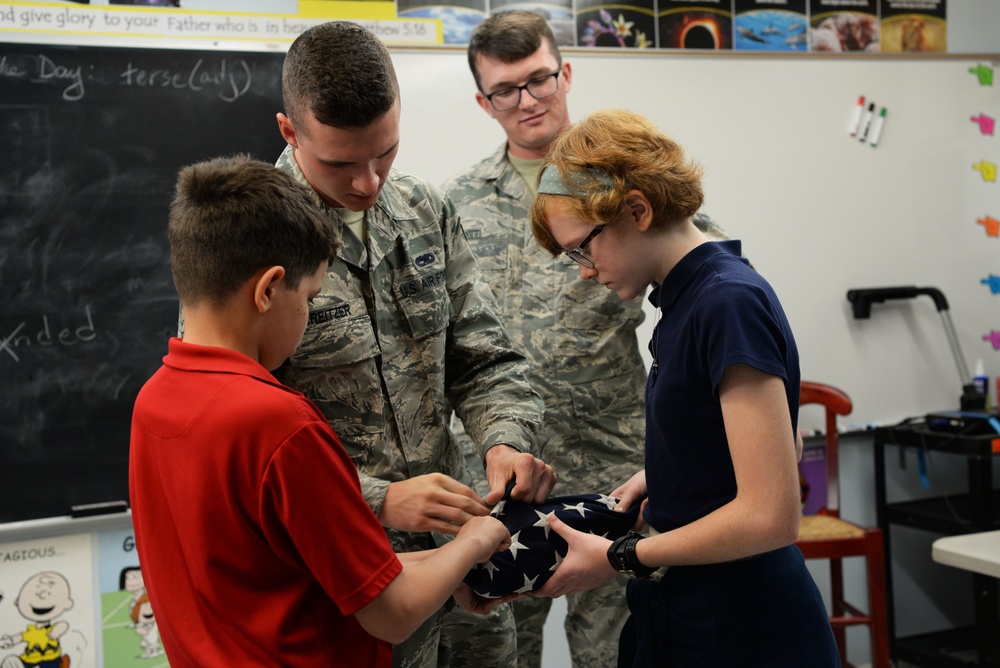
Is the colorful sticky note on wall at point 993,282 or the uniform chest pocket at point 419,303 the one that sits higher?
the uniform chest pocket at point 419,303

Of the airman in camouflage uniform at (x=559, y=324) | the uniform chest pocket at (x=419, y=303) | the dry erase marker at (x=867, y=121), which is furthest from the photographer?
the dry erase marker at (x=867, y=121)

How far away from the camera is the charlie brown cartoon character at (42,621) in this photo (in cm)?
290

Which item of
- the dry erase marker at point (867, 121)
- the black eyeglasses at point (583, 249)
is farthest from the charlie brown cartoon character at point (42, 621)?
the dry erase marker at point (867, 121)

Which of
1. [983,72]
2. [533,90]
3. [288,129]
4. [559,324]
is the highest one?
[983,72]

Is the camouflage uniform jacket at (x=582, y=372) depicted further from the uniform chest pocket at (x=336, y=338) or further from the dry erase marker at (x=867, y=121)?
the dry erase marker at (x=867, y=121)

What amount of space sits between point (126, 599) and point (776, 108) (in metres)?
3.12

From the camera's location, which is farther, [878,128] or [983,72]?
[983,72]

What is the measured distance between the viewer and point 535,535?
5.09ft

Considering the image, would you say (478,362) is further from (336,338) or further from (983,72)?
(983,72)

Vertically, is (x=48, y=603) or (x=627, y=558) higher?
(x=627, y=558)

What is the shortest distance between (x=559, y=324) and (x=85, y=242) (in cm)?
149

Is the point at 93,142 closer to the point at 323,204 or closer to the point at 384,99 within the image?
the point at 323,204

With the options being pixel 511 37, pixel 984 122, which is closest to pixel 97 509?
pixel 511 37

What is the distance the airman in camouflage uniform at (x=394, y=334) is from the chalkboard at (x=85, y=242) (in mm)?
1388
